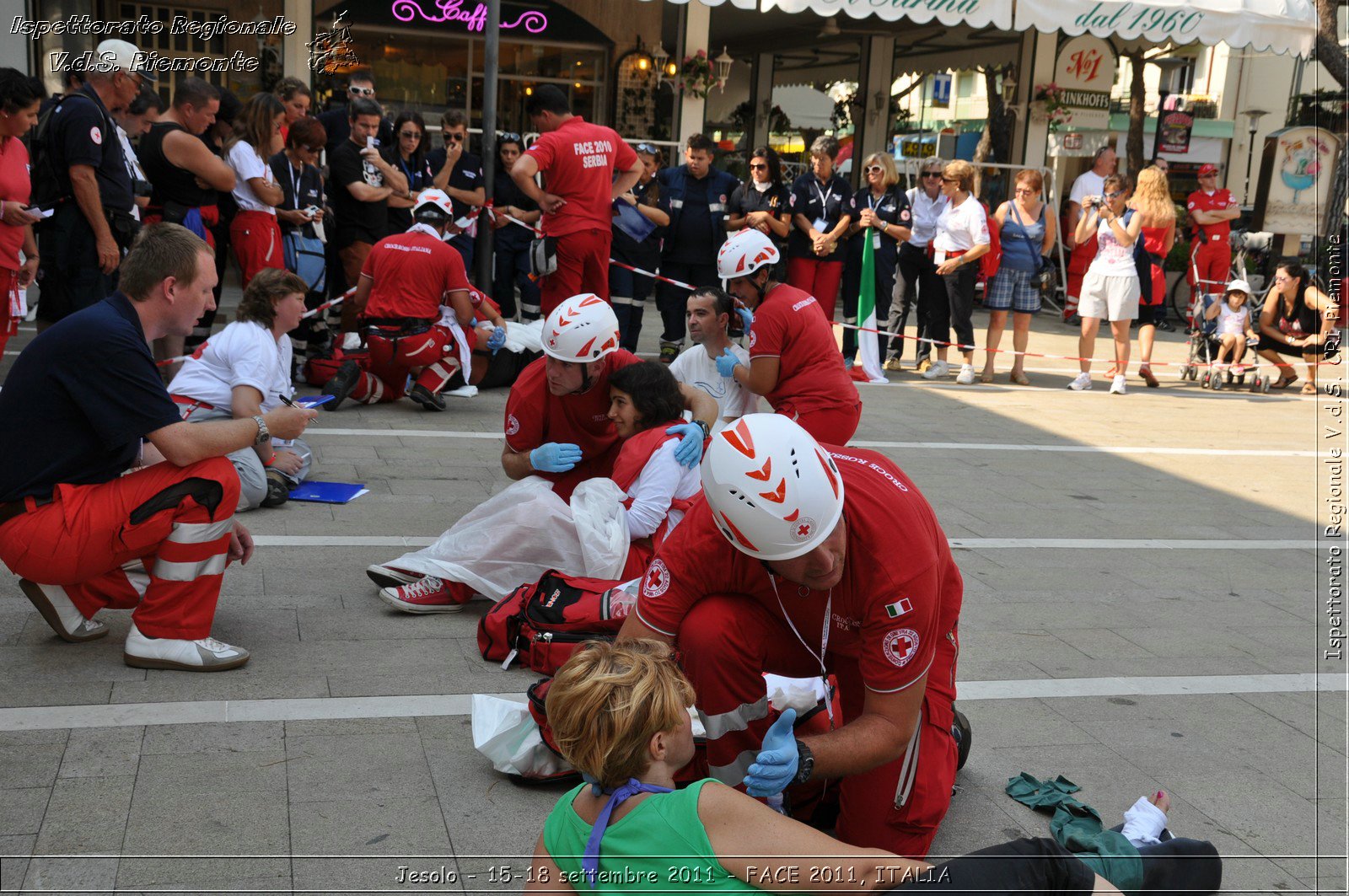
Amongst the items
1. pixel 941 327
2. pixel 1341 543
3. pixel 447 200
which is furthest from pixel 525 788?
pixel 941 327

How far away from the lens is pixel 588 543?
4734 mm

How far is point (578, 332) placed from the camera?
16.8 feet

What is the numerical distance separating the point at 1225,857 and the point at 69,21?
15.4m

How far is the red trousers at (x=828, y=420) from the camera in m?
6.44

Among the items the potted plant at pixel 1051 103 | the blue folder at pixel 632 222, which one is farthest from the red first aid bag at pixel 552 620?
the potted plant at pixel 1051 103

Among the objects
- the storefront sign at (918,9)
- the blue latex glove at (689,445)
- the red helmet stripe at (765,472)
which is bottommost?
the blue latex glove at (689,445)

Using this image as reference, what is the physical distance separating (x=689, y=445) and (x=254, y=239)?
211 inches

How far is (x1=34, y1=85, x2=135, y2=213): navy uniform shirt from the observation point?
717cm

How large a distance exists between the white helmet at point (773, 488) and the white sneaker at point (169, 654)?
2220mm

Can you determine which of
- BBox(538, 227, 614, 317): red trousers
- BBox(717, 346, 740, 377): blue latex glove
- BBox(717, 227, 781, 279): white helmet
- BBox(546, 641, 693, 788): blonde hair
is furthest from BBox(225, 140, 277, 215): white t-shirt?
BBox(546, 641, 693, 788): blonde hair

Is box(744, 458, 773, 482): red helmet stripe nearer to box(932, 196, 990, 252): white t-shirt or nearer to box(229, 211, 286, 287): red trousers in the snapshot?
box(229, 211, 286, 287): red trousers

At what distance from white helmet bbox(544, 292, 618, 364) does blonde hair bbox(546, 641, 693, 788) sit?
2.63 metres

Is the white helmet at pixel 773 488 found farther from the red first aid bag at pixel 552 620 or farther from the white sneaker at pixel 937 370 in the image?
the white sneaker at pixel 937 370

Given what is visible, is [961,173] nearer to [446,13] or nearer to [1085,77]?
[1085,77]
